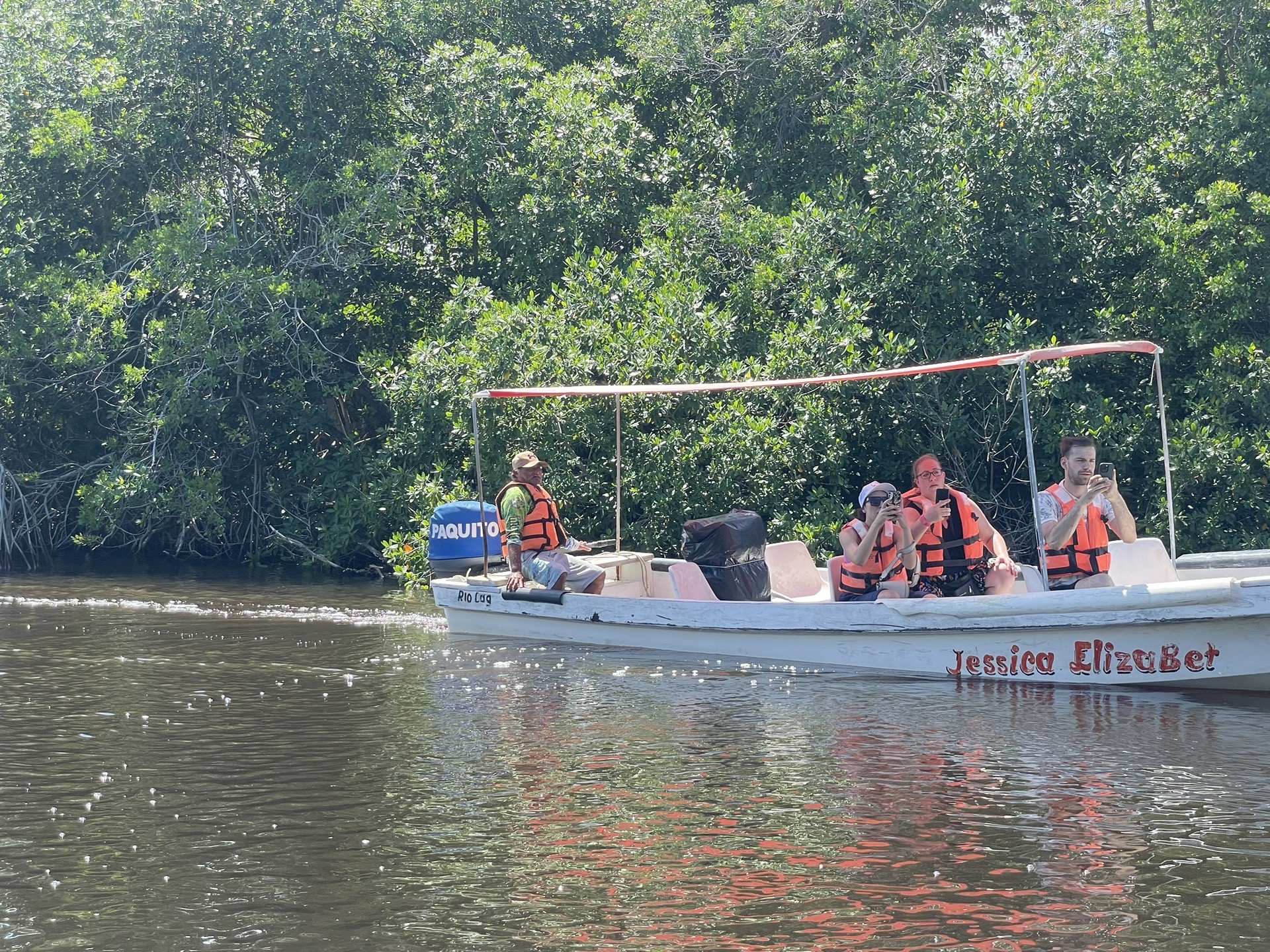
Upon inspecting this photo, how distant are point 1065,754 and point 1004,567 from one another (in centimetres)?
235

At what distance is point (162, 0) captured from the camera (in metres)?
19.9

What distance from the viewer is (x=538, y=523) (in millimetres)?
11914

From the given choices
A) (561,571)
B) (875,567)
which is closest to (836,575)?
(875,567)

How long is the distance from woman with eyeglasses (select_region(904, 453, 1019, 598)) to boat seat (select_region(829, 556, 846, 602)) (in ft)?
1.86

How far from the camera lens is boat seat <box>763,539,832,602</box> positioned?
11602 mm

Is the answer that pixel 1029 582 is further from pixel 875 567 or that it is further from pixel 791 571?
pixel 791 571

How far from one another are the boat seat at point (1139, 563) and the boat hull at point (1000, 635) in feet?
3.71

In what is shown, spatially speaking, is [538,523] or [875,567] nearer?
[875,567]

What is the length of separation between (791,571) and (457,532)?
3167 mm

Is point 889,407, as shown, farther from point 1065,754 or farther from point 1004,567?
point 1065,754

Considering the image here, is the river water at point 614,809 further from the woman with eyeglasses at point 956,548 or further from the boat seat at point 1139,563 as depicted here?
the boat seat at point 1139,563

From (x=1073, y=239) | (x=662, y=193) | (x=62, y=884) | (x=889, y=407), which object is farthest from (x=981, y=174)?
(x=62, y=884)

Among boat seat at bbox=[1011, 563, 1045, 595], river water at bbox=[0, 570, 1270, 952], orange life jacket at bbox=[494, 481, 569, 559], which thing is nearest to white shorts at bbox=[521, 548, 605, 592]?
orange life jacket at bbox=[494, 481, 569, 559]

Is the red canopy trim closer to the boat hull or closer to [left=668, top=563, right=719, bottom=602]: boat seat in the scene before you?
[left=668, top=563, right=719, bottom=602]: boat seat
